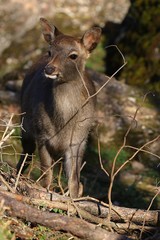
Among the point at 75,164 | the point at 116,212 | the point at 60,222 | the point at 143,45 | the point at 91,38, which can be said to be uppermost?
the point at 91,38

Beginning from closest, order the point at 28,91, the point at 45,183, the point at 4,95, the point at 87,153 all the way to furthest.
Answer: the point at 45,183, the point at 28,91, the point at 87,153, the point at 4,95

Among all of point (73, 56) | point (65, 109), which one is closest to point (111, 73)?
point (65, 109)

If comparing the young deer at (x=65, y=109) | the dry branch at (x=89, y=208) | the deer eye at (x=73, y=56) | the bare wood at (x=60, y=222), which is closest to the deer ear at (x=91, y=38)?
the young deer at (x=65, y=109)

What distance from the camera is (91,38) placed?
7789 millimetres

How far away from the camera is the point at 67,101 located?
775 cm

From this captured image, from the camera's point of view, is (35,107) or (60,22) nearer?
(35,107)

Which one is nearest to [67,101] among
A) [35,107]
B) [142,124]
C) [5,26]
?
[35,107]

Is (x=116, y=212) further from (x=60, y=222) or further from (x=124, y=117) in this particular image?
(x=124, y=117)

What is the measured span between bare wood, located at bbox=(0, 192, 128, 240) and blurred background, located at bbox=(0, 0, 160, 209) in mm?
1234

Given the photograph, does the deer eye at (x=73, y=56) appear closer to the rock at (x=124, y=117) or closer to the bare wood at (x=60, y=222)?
the bare wood at (x=60, y=222)

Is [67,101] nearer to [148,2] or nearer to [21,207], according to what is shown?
[21,207]

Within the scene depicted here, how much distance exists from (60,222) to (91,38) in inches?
110

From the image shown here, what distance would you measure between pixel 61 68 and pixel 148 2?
22.1ft

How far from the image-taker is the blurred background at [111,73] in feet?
31.3
